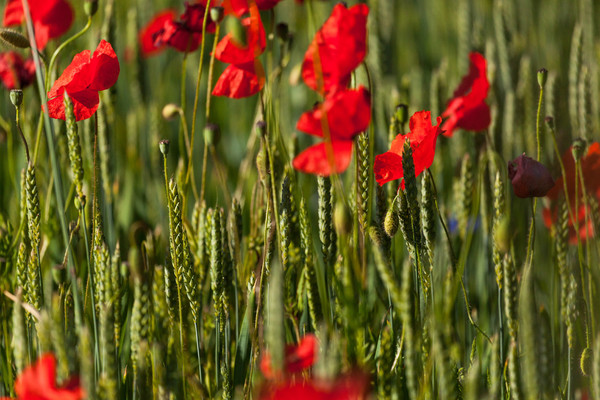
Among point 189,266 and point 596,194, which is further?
point 596,194

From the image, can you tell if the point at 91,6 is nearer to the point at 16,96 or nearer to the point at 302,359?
the point at 16,96

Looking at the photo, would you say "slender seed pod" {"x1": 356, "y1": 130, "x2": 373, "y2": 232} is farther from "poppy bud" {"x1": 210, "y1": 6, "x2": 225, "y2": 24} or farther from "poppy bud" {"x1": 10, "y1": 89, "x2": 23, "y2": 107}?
"poppy bud" {"x1": 10, "y1": 89, "x2": 23, "y2": 107}

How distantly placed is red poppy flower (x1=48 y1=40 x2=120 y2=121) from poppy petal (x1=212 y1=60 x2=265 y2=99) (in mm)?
146

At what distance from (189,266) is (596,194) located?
2.01 feet

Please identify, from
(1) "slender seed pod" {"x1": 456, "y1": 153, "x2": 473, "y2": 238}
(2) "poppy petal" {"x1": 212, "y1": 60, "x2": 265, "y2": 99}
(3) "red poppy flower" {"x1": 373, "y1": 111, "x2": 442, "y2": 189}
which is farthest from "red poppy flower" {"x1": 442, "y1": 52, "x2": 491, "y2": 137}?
(2) "poppy petal" {"x1": 212, "y1": 60, "x2": 265, "y2": 99}

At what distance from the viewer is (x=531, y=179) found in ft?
2.82

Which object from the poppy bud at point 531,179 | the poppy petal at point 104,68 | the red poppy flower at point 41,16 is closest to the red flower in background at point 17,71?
the red poppy flower at point 41,16

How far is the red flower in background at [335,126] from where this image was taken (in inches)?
29.9

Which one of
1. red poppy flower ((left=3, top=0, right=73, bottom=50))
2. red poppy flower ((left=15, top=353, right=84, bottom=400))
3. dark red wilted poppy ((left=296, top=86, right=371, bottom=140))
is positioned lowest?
red poppy flower ((left=15, top=353, right=84, bottom=400))

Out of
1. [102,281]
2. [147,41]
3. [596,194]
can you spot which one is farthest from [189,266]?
[147,41]

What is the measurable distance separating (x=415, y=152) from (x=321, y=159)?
0.42 feet

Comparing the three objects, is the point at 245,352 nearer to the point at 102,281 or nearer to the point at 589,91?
the point at 102,281

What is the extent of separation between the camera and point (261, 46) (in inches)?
38.1

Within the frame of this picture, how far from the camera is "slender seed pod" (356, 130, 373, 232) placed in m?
0.83
